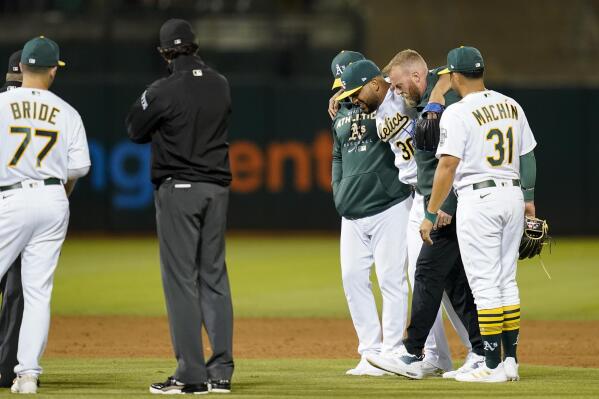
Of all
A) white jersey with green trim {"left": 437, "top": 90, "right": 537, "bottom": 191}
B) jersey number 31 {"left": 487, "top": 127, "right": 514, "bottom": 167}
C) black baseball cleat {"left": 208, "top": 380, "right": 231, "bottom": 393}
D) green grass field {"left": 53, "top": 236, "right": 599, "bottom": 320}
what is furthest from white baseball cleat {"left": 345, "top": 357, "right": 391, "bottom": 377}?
green grass field {"left": 53, "top": 236, "right": 599, "bottom": 320}

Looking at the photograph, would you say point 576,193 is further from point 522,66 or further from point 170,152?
point 170,152

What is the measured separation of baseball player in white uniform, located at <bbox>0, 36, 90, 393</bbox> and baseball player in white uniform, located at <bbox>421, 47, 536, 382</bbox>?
211cm

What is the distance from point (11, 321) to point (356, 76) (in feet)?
8.26

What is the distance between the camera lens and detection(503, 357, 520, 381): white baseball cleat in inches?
264

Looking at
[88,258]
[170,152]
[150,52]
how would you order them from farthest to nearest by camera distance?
[150,52], [88,258], [170,152]

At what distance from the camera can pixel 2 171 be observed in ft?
20.4

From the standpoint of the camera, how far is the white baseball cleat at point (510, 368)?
22.0ft

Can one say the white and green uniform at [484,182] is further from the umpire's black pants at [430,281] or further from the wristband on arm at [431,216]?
the umpire's black pants at [430,281]

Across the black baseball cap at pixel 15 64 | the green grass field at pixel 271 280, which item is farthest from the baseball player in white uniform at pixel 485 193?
the green grass field at pixel 271 280

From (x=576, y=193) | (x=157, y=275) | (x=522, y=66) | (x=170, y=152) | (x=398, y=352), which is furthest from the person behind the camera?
(x=522, y=66)

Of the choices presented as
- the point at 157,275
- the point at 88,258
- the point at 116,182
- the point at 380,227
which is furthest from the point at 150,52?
the point at 380,227

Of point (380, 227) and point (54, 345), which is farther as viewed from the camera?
point (54, 345)

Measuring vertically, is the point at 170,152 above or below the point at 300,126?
above

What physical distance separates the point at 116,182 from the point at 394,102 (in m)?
12.7
